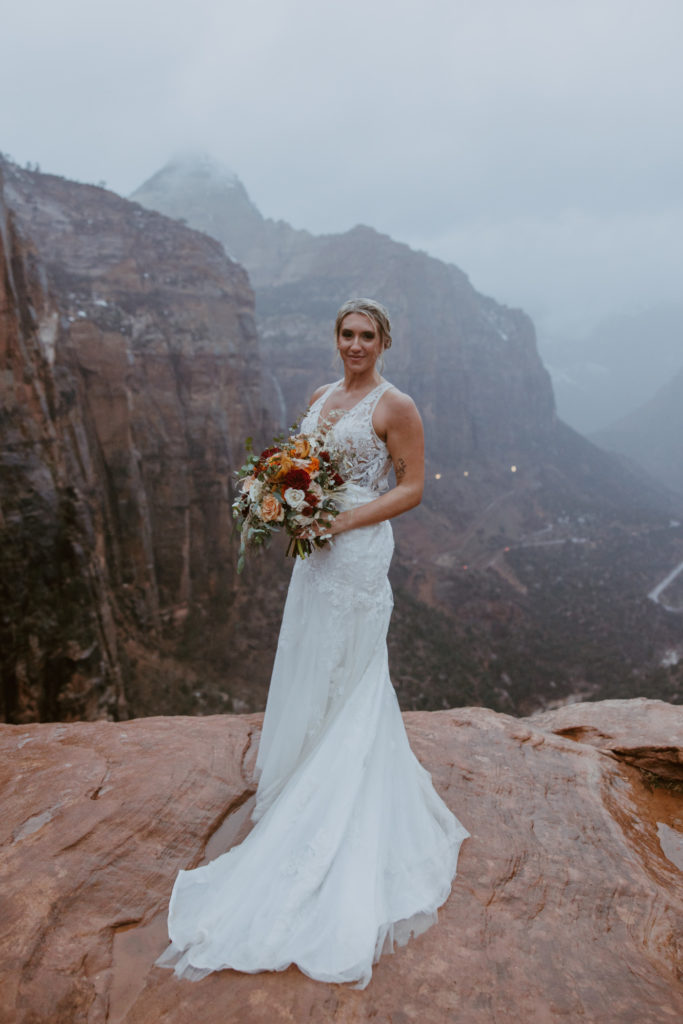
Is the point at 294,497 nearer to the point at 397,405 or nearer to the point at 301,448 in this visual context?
the point at 301,448

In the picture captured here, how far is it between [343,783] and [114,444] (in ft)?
77.4

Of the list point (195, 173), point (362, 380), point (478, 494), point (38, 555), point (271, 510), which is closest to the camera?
point (271, 510)

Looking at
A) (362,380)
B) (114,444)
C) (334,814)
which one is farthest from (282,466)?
(114,444)

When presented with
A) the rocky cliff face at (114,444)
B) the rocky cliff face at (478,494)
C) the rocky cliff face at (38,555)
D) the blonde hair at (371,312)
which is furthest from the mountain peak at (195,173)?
the blonde hair at (371,312)

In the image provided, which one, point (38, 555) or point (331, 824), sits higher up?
point (38, 555)

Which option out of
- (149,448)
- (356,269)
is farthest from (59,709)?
(356,269)

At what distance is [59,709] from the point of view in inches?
596

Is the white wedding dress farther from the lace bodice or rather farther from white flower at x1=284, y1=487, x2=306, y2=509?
white flower at x1=284, y1=487, x2=306, y2=509

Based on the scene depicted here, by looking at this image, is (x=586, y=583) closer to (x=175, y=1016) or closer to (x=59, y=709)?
(x=59, y=709)

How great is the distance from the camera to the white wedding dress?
2486mm

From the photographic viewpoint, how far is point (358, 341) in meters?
3.14

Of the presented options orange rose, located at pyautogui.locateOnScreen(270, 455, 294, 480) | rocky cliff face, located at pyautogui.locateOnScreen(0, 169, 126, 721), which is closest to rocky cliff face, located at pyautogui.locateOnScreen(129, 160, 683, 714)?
rocky cliff face, located at pyautogui.locateOnScreen(0, 169, 126, 721)

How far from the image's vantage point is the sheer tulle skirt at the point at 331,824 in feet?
8.14

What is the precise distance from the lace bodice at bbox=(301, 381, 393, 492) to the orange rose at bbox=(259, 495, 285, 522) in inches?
19.4
